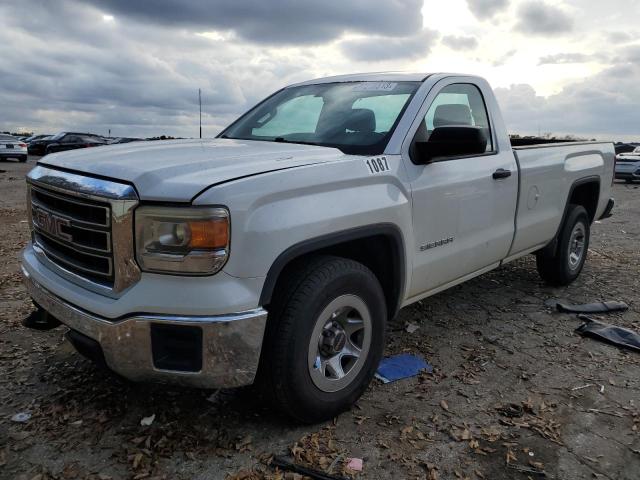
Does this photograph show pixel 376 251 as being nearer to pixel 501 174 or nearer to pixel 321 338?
pixel 321 338

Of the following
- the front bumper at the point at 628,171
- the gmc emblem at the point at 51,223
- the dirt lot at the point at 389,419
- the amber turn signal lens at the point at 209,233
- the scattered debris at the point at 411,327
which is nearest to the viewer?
the amber turn signal lens at the point at 209,233

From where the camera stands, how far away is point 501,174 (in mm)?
4043

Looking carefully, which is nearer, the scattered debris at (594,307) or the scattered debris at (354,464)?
the scattered debris at (354,464)

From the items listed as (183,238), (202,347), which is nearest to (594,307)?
(202,347)

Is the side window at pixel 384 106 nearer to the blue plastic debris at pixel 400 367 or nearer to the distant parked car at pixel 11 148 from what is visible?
the blue plastic debris at pixel 400 367

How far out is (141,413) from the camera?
3.01 m

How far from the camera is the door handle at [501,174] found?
3994 mm

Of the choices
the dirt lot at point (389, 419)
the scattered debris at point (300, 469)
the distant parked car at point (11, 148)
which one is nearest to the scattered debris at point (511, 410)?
the dirt lot at point (389, 419)

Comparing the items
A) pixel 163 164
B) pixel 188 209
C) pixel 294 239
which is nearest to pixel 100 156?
pixel 163 164

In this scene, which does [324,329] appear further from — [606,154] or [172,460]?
[606,154]

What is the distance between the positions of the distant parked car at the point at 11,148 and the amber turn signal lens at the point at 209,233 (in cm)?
2918

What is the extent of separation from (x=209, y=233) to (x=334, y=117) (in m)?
1.66

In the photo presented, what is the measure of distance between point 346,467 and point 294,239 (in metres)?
1.09

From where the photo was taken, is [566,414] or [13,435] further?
[566,414]
